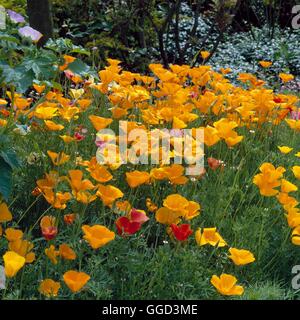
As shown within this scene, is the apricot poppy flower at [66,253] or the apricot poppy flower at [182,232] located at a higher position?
the apricot poppy flower at [182,232]

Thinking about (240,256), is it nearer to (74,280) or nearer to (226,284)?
(226,284)

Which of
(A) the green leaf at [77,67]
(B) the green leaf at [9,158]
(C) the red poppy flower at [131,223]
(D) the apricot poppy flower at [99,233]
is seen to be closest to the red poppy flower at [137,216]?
(C) the red poppy flower at [131,223]

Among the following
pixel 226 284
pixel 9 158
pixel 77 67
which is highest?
pixel 77 67

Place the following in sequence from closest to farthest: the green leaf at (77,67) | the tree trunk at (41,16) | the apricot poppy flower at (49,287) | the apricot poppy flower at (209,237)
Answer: the apricot poppy flower at (49,287)
the apricot poppy flower at (209,237)
the green leaf at (77,67)
the tree trunk at (41,16)

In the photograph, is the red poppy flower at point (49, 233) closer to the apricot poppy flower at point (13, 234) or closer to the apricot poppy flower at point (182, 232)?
the apricot poppy flower at point (13, 234)

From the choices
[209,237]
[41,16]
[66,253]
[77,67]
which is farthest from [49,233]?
[41,16]

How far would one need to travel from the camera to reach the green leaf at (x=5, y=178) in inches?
68.5

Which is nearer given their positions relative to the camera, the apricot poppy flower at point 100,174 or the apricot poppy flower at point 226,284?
the apricot poppy flower at point 226,284

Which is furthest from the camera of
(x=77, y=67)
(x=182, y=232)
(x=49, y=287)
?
(x=77, y=67)

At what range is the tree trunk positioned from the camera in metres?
4.09

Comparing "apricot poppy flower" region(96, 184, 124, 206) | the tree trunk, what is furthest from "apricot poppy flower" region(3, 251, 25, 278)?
the tree trunk

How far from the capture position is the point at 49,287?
1588 millimetres

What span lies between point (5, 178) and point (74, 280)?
436 mm

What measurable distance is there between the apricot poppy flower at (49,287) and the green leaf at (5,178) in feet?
0.92
